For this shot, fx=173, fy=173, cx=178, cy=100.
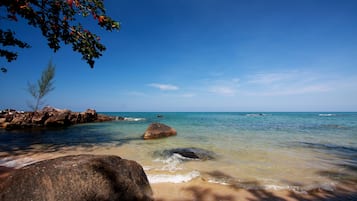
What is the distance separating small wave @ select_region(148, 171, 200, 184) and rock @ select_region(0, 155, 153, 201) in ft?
5.02

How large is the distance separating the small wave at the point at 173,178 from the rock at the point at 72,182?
5.02 feet

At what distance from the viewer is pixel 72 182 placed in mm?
2672

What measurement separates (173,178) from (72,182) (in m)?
2.89

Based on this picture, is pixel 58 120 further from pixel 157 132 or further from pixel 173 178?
pixel 173 178

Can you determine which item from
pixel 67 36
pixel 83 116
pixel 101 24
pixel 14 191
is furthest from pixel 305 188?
pixel 83 116

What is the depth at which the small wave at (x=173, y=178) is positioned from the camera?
4740 mm

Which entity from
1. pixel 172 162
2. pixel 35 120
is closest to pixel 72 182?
pixel 172 162

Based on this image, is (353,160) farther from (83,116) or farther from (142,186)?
(83,116)

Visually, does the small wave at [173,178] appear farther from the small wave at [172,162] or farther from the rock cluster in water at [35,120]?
the rock cluster in water at [35,120]

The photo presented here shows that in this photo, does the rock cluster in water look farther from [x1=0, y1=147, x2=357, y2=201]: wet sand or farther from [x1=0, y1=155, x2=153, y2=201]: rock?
[x1=0, y1=155, x2=153, y2=201]: rock

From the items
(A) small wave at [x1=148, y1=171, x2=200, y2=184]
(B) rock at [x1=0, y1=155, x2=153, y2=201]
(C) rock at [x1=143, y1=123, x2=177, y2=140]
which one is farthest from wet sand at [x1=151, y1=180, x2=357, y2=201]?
(C) rock at [x1=143, y1=123, x2=177, y2=140]

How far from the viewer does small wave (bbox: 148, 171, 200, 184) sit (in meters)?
4.74

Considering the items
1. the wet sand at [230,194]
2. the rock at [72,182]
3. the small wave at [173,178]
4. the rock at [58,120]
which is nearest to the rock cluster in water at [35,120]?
the rock at [58,120]

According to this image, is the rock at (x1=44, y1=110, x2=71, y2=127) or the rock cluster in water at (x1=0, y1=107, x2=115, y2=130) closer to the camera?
the rock cluster in water at (x1=0, y1=107, x2=115, y2=130)
